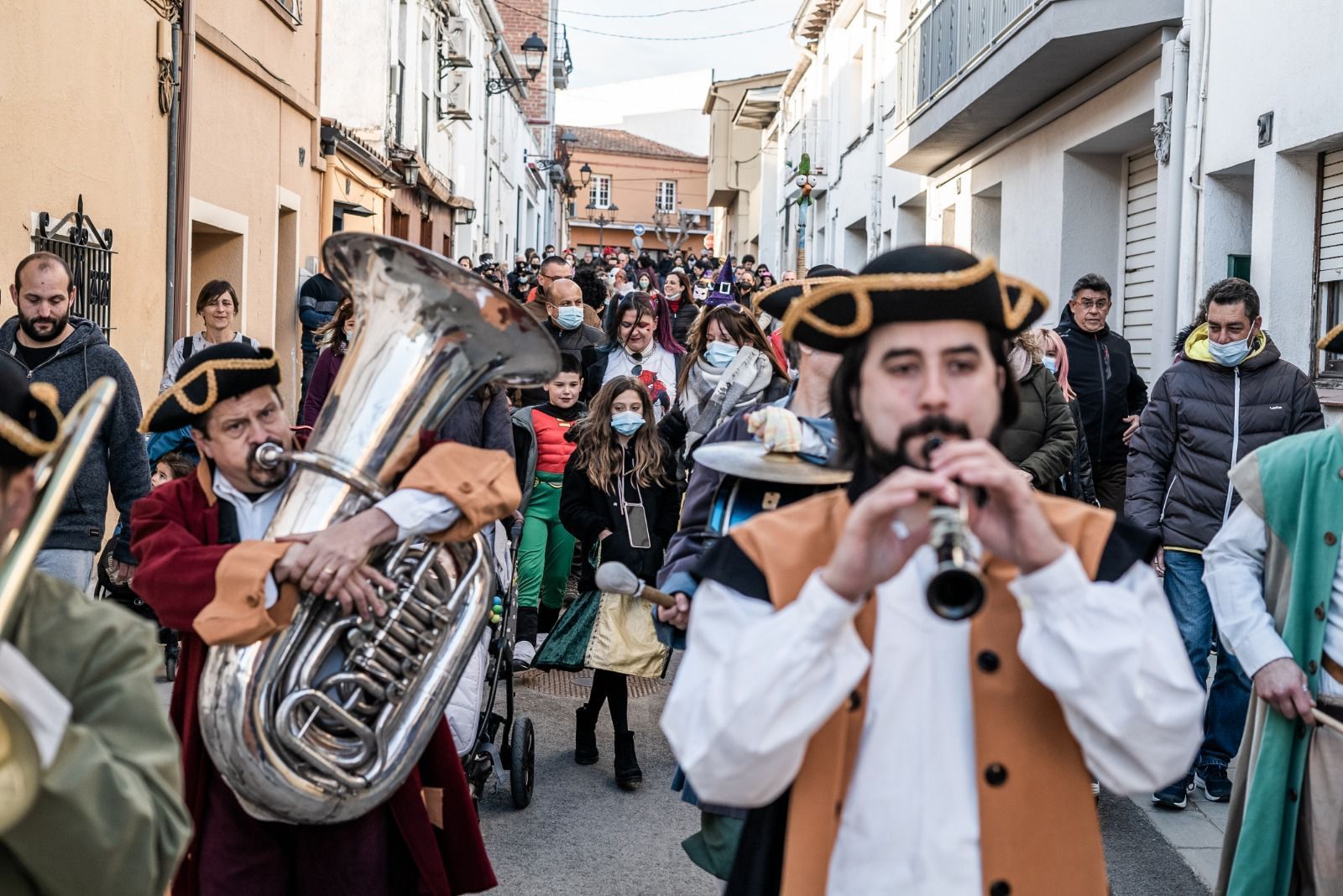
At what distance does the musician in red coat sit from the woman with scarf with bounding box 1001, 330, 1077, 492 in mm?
3626

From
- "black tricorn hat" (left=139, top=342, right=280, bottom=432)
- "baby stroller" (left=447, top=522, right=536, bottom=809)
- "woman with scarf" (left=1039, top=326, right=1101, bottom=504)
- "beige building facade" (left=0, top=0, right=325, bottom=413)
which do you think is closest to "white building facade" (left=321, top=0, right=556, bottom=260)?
"beige building facade" (left=0, top=0, right=325, bottom=413)

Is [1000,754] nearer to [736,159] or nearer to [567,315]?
[567,315]

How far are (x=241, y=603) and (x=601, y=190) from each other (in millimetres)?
80626

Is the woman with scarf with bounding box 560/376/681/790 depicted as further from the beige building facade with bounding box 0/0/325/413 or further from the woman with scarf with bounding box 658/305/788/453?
the beige building facade with bounding box 0/0/325/413

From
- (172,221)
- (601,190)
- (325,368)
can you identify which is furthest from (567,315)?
(601,190)

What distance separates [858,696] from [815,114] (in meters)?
31.8

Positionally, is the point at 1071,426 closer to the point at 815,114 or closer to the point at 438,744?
the point at 438,744

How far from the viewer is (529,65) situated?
121ft

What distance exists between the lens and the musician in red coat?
3283 mm

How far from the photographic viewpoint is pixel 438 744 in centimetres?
380

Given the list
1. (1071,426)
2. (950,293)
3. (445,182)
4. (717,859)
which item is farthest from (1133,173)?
(445,182)

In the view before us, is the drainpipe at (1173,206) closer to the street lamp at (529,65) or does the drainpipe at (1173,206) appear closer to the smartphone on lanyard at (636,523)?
the smartphone on lanyard at (636,523)

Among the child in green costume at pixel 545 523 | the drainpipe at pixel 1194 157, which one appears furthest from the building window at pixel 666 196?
the child in green costume at pixel 545 523

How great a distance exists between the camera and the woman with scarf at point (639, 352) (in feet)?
28.8
